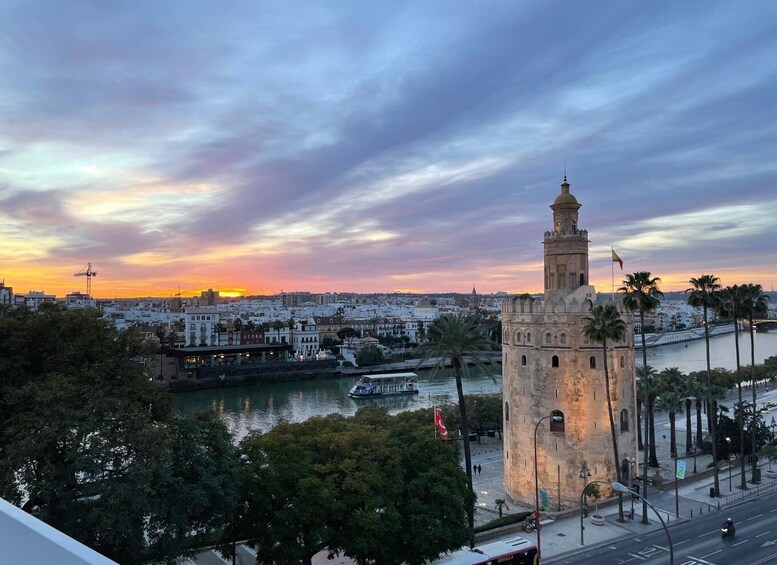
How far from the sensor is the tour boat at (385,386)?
266ft

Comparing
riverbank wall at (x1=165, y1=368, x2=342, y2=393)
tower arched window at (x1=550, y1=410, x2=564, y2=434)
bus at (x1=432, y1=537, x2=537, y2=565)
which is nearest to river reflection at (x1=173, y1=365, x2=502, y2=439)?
riverbank wall at (x1=165, y1=368, x2=342, y2=393)

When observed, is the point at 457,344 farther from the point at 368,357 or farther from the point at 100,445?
the point at 368,357

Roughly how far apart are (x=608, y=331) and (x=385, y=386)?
56499 mm

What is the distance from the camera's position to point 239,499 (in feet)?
60.8

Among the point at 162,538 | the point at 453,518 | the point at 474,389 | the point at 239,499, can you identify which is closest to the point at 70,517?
the point at 162,538

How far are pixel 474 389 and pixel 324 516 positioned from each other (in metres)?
64.4

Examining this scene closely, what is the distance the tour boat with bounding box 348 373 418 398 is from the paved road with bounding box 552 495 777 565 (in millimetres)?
56040

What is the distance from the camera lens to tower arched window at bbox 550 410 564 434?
30.3m

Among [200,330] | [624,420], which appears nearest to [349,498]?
[624,420]

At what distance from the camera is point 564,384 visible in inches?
1187

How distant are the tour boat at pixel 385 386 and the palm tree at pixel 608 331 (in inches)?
2117

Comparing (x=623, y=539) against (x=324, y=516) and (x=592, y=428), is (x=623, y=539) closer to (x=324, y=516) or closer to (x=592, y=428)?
(x=592, y=428)

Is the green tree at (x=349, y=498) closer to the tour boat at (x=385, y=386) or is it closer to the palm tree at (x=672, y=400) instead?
the palm tree at (x=672, y=400)

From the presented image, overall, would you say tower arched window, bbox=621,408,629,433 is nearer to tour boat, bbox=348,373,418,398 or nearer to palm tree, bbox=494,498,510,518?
palm tree, bbox=494,498,510,518
